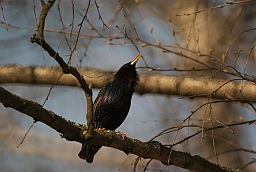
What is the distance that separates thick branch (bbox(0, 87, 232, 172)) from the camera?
317 cm

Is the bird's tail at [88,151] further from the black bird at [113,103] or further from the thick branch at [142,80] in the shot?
the thick branch at [142,80]

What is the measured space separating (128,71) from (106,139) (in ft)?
6.43

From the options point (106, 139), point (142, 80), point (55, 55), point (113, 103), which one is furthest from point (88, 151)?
point (55, 55)

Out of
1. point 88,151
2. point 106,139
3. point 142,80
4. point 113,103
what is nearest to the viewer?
point 106,139

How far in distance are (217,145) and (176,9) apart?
1829 millimetres

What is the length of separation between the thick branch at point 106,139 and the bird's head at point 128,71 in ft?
5.12

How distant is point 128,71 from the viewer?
570cm

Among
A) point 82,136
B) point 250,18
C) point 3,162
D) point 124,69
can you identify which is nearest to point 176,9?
point 250,18

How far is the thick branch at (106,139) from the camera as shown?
10.4ft

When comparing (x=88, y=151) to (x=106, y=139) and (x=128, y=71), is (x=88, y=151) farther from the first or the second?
(x=106, y=139)

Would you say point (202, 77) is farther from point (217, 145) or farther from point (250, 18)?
point (217, 145)

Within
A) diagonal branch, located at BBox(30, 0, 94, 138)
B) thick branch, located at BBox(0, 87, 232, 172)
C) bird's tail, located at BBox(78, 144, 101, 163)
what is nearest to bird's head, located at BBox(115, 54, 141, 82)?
bird's tail, located at BBox(78, 144, 101, 163)

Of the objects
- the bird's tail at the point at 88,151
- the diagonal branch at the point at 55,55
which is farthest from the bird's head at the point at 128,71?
the diagonal branch at the point at 55,55

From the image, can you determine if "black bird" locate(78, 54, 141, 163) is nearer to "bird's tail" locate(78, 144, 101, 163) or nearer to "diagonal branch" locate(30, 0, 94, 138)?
"bird's tail" locate(78, 144, 101, 163)
